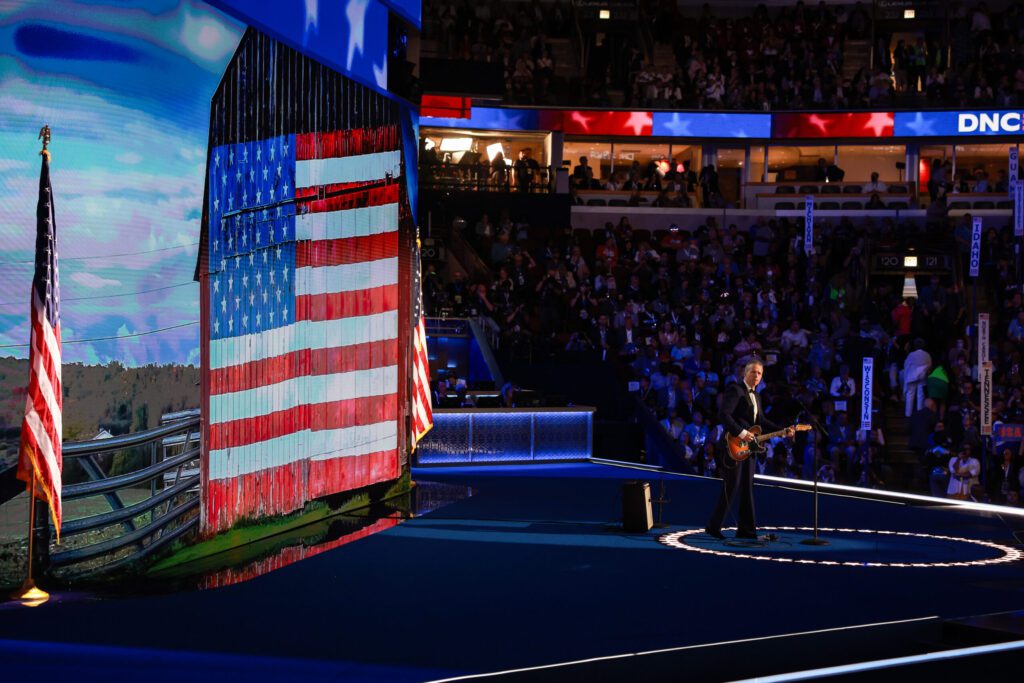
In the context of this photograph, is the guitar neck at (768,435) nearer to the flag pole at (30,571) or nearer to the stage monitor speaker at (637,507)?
the stage monitor speaker at (637,507)

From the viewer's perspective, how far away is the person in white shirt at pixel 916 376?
897 inches

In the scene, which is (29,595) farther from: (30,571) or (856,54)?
(856,54)

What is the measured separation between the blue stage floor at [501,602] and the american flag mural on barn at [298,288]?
1.26 meters

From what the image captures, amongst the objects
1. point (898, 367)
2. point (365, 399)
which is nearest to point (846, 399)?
point (898, 367)

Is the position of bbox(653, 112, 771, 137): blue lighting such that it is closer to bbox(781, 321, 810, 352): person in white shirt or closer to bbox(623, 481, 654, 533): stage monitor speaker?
bbox(781, 321, 810, 352): person in white shirt

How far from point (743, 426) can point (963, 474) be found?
7199 millimetres

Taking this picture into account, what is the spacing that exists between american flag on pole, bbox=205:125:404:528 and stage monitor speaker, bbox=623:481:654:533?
3329mm

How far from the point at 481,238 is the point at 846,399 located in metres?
10.4

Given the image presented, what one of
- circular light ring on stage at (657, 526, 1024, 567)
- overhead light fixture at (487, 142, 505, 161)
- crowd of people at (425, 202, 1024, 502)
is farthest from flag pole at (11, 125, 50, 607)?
overhead light fixture at (487, 142, 505, 161)

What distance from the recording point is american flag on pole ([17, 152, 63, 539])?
9.17 metres

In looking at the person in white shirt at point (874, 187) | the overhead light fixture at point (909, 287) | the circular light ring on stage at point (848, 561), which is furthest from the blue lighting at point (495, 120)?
the circular light ring on stage at point (848, 561)

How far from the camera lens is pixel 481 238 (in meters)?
29.8

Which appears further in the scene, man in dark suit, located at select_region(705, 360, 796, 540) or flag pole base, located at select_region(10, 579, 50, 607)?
man in dark suit, located at select_region(705, 360, 796, 540)

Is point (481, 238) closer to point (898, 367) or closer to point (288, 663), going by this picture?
point (898, 367)
